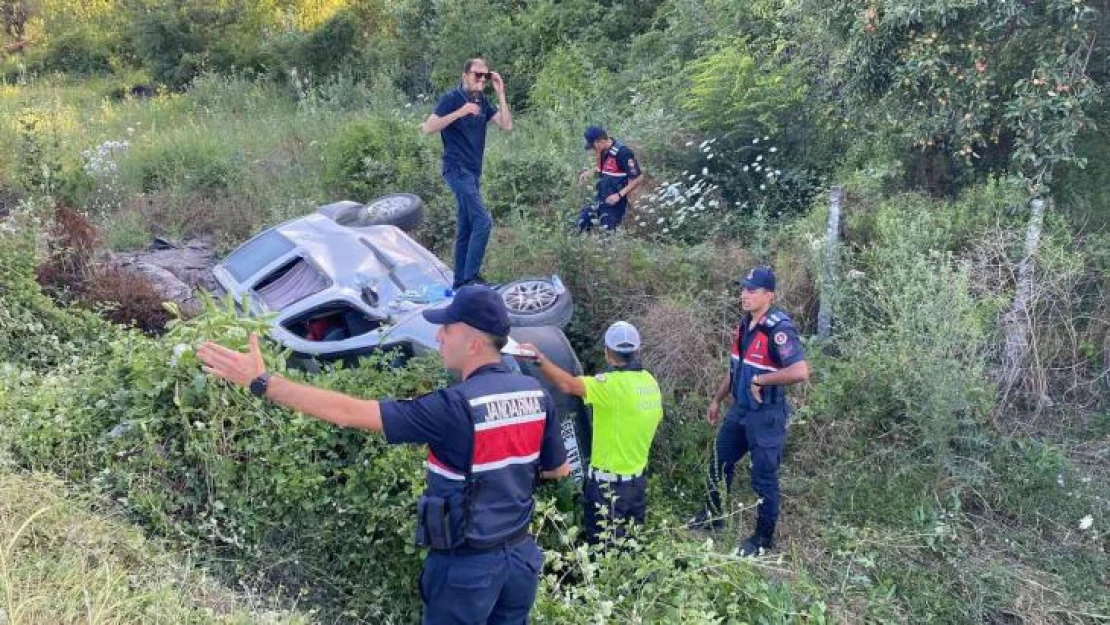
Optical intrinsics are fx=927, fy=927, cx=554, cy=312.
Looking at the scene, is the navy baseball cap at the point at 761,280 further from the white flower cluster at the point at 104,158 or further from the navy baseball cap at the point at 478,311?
Result: the white flower cluster at the point at 104,158

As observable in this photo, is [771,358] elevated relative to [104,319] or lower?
elevated

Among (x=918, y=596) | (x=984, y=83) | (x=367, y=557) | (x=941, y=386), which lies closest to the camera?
(x=367, y=557)

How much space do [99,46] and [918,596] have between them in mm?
22858

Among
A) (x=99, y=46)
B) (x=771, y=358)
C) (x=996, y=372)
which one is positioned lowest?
(x=99, y=46)

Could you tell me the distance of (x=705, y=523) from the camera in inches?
227

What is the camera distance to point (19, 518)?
3.76 metres

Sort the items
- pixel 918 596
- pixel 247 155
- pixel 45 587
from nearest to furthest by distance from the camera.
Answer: pixel 45 587, pixel 918 596, pixel 247 155

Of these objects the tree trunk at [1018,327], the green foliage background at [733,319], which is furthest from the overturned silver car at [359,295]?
the tree trunk at [1018,327]

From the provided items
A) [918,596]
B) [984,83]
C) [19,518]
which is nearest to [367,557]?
[19,518]

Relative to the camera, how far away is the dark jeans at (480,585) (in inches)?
141

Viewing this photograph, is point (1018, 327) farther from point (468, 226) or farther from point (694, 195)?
point (468, 226)

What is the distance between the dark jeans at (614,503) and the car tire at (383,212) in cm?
354

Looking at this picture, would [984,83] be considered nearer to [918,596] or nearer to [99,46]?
[918,596]

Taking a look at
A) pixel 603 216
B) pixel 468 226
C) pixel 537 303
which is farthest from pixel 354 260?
pixel 603 216
